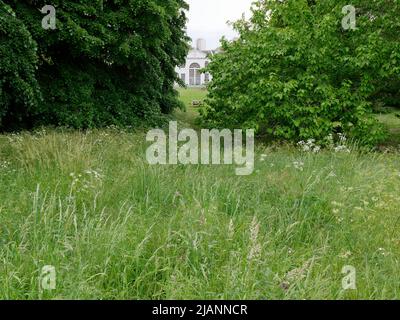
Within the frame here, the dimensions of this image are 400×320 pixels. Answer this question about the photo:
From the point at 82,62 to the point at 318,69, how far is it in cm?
668

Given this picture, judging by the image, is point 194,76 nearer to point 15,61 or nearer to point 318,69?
point 318,69

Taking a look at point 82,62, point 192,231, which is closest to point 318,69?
point 82,62

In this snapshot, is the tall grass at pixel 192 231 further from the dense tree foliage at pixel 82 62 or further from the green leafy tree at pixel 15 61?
the dense tree foliage at pixel 82 62

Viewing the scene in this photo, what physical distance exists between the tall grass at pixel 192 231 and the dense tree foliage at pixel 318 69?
14.6ft

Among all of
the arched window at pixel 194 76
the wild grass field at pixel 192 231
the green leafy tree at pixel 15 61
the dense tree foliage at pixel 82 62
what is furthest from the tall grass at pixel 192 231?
the arched window at pixel 194 76

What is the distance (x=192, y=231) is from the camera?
136 inches

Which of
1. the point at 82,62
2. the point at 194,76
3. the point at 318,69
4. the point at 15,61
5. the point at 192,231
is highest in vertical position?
the point at 194,76

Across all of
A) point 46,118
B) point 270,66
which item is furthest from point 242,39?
point 46,118

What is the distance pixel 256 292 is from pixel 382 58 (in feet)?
29.5

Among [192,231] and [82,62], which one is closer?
[192,231]

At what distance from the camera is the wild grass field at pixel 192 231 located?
2.88m

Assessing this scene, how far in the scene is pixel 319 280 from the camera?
9.69 ft

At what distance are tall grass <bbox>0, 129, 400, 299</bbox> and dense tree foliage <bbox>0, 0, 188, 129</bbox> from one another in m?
3.19
